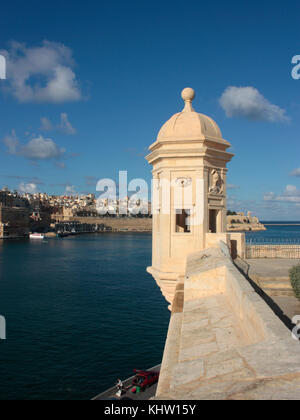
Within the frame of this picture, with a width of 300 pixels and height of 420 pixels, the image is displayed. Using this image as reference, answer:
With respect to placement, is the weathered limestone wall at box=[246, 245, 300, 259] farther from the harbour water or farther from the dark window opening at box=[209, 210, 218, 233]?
the harbour water

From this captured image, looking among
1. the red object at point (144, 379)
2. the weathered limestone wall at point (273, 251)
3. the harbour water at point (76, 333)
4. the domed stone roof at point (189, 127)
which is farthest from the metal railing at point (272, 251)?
the harbour water at point (76, 333)

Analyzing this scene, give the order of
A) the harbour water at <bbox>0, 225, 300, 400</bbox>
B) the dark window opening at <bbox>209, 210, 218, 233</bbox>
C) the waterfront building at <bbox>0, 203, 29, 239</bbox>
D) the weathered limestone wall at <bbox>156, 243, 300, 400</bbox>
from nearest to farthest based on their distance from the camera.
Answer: the weathered limestone wall at <bbox>156, 243, 300, 400</bbox> < the dark window opening at <bbox>209, 210, 218, 233</bbox> < the harbour water at <bbox>0, 225, 300, 400</bbox> < the waterfront building at <bbox>0, 203, 29, 239</bbox>

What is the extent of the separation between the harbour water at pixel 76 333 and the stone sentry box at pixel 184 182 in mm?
9414

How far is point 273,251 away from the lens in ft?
32.0

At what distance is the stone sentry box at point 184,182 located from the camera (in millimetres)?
7031

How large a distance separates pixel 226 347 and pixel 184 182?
452 cm

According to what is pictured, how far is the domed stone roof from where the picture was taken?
704cm

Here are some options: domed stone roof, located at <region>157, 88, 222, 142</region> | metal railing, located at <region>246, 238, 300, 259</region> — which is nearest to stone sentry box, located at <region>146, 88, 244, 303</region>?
domed stone roof, located at <region>157, 88, 222, 142</region>

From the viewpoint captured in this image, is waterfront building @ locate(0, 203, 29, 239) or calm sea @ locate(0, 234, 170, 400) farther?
waterfront building @ locate(0, 203, 29, 239)

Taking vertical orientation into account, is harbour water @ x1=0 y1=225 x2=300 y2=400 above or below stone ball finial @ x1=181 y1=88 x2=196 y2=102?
below

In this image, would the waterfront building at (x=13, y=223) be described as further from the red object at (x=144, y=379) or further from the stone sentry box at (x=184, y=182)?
the stone sentry box at (x=184, y=182)

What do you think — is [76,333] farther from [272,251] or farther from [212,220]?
[212,220]

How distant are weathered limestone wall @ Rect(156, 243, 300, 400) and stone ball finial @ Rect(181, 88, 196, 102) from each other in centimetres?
402
